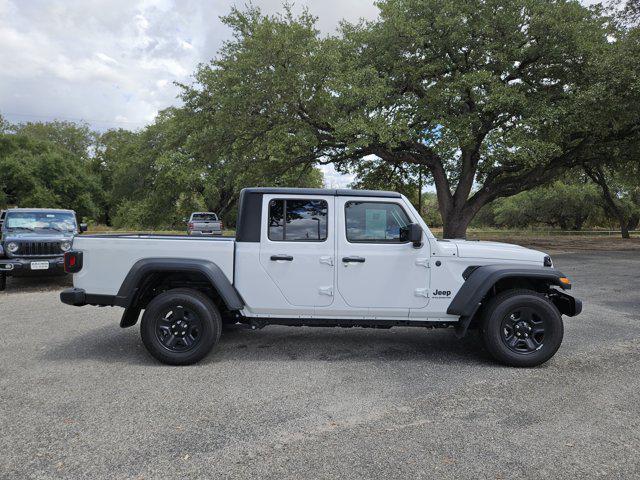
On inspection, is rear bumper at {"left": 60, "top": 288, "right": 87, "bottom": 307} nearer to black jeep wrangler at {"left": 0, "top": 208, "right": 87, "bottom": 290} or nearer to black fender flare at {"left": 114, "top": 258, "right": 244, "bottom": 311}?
black fender flare at {"left": 114, "top": 258, "right": 244, "bottom": 311}

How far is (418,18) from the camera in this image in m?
17.9

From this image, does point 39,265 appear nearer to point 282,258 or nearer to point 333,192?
point 282,258

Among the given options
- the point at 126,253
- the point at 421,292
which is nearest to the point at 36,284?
the point at 126,253

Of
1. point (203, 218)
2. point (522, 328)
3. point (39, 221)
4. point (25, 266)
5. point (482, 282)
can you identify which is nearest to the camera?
point (482, 282)

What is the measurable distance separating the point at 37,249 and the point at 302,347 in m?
7.42

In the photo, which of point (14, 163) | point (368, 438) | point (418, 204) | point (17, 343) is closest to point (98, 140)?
point (14, 163)

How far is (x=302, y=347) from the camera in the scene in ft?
17.4

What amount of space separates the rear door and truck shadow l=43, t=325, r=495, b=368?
30.9 inches

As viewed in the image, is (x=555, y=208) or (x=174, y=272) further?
(x=555, y=208)

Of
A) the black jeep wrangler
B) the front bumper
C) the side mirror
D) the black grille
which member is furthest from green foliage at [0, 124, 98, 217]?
the side mirror

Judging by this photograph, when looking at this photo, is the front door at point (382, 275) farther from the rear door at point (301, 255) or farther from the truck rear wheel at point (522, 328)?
the truck rear wheel at point (522, 328)

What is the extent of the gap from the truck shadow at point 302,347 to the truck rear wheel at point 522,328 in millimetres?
301

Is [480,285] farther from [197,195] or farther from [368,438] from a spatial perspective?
[197,195]

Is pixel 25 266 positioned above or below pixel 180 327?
above
